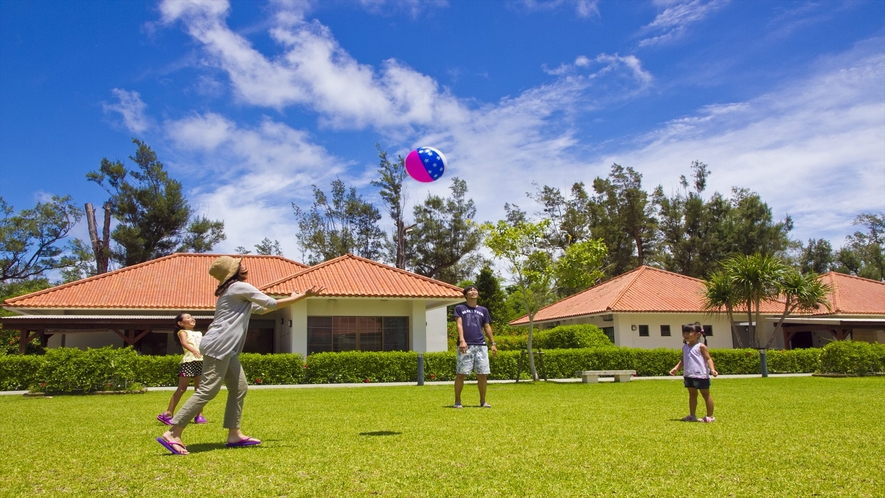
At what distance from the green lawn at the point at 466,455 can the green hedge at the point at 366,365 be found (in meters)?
7.33

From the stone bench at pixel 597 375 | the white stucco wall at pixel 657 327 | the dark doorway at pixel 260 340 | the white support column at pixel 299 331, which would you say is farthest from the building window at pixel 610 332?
the dark doorway at pixel 260 340

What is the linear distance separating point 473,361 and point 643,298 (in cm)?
2310

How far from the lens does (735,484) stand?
4.30 meters

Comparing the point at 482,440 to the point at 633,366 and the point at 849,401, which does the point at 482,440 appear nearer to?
the point at 849,401

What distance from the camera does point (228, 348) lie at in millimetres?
5664

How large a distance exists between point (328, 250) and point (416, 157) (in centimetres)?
3576

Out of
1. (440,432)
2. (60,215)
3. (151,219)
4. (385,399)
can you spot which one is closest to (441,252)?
(151,219)

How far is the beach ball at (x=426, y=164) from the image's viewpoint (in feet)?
35.4

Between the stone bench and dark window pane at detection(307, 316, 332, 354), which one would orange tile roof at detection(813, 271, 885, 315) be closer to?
the stone bench

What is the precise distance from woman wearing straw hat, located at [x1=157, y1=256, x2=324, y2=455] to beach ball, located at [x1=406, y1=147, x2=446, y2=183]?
5266 mm

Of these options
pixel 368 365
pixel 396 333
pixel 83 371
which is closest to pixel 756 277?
pixel 396 333

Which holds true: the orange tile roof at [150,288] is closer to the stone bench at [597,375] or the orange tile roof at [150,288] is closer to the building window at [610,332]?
the stone bench at [597,375]

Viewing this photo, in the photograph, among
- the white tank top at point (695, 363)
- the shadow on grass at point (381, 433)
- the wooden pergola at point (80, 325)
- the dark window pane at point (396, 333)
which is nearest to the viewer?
the shadow on grass at point (381, 433)

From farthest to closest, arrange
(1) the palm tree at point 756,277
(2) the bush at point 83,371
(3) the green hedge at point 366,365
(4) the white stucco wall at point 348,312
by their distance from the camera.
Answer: (1) the palm tree at point 756,277 → (4) the white stucco wall at point 348,312 → (3) the green hedge at point 366,365 → (2) the bush at point 83,371
